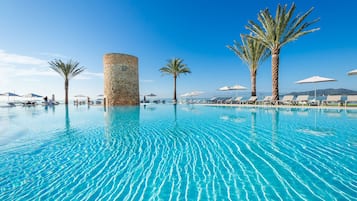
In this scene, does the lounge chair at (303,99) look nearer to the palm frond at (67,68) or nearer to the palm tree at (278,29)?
the palm tree at (278,29)

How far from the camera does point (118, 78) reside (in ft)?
68.4

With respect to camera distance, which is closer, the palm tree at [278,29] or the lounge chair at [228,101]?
the palm tree at [278,29]

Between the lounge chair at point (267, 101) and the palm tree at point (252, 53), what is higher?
the palm tree at point (252, 53)

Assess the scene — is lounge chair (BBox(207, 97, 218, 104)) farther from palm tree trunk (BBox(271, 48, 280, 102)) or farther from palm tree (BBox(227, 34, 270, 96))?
palm tree trunk (BBox(271, 48, 280, 102))

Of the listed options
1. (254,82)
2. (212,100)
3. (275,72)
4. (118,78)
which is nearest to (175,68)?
(212,100)

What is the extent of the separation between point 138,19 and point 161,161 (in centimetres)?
1895

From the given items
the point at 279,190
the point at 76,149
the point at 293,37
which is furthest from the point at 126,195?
the point at 293,37

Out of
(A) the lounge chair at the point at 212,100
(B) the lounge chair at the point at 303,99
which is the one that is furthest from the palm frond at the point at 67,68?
(B) the lounge chair at the point at 303,99

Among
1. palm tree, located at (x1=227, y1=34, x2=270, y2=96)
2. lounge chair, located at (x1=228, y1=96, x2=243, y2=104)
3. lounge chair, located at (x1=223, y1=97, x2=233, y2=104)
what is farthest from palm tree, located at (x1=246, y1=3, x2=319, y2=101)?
lounge chair, located at (x1=223, y1=97, x2=233, y2=104)

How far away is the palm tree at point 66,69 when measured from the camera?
25.4 metres

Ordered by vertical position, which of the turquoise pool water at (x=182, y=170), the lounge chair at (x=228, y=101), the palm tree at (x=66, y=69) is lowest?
the turquoise pool water at (x=182, y=170)

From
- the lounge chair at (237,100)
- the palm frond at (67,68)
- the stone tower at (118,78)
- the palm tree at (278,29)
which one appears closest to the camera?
the palm tree at (278,29)

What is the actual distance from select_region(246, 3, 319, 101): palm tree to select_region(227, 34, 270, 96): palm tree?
243cm

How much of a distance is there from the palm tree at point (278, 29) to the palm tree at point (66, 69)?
82.0 feet
